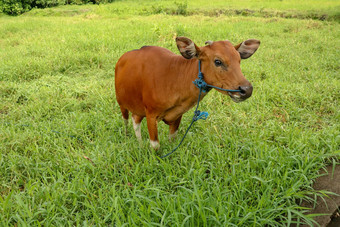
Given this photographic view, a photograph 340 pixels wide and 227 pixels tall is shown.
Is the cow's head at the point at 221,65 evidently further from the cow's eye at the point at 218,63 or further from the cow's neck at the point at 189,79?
the cow's neck at the point at 189,79

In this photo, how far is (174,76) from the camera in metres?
2.47

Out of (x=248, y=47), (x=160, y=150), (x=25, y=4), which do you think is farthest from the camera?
(x=25, y=4)

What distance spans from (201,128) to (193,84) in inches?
45.5

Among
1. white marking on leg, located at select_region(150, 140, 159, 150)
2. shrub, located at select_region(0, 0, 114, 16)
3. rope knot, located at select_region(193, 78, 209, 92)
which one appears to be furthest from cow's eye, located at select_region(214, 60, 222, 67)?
shrub, located at select_region(0, 0, 114, 16)

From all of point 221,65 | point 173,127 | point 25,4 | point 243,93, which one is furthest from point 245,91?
point 25,4

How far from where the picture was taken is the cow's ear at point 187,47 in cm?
214

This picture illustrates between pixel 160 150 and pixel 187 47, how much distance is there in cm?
127

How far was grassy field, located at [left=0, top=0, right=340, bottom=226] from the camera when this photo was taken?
2018 mm

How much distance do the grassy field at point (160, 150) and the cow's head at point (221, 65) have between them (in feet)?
2.49

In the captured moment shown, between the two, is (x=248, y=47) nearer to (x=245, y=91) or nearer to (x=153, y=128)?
(x=245, y=91)

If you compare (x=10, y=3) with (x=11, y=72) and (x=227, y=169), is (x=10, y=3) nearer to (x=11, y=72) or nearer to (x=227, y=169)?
(x=11, y=72)

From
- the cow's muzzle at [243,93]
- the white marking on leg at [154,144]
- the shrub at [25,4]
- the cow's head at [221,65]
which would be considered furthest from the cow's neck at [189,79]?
the shrub at [25,4]

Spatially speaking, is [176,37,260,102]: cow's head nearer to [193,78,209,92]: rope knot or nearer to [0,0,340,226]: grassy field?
[193,78,209,92]: rope knot

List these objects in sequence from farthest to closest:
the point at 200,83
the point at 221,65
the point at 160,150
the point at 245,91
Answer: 1. the point at 160,150
2. the point at 200,83
3. the point at 221,65
4. the point at 245,91
